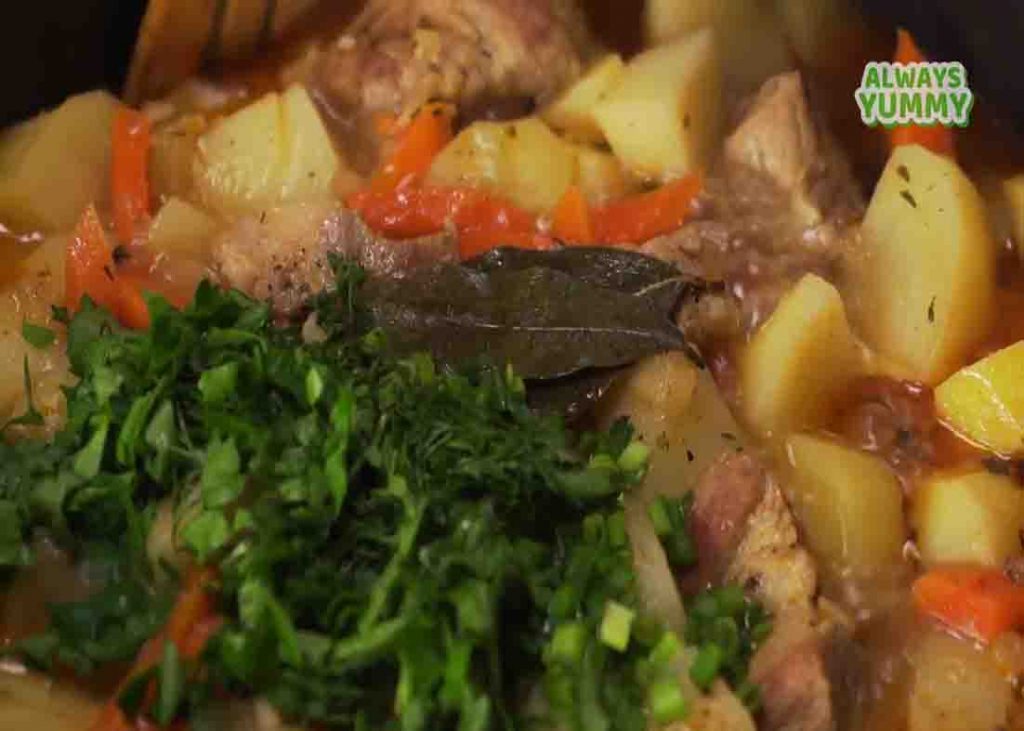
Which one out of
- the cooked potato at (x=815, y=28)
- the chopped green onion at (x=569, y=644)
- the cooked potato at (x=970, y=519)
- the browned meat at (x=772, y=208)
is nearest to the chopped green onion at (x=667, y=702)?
the chopped green onion at (x=569, y=644)

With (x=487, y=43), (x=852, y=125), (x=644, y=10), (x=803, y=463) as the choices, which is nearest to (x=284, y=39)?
(x=487, y=43)

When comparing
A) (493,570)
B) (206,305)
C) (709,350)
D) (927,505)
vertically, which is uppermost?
(206,305)

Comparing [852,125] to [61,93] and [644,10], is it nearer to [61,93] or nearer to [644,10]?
[644,10]

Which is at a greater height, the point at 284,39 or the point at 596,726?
the point at 284,39

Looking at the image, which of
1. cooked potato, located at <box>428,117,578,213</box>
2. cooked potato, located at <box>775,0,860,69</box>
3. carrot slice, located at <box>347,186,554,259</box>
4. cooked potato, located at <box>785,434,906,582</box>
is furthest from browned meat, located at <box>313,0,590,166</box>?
cooked potato, located at <box>785,434,906,582</box>

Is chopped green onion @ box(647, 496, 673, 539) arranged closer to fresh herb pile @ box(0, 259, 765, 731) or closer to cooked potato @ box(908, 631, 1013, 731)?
fresh herb pile @ box(0, 259, 765, 731)

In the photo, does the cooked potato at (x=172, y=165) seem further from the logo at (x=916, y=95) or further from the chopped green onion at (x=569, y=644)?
the logo at (x=916, y=95)

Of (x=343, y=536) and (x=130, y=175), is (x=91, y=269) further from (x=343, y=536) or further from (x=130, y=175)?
(x=343, y=536)
